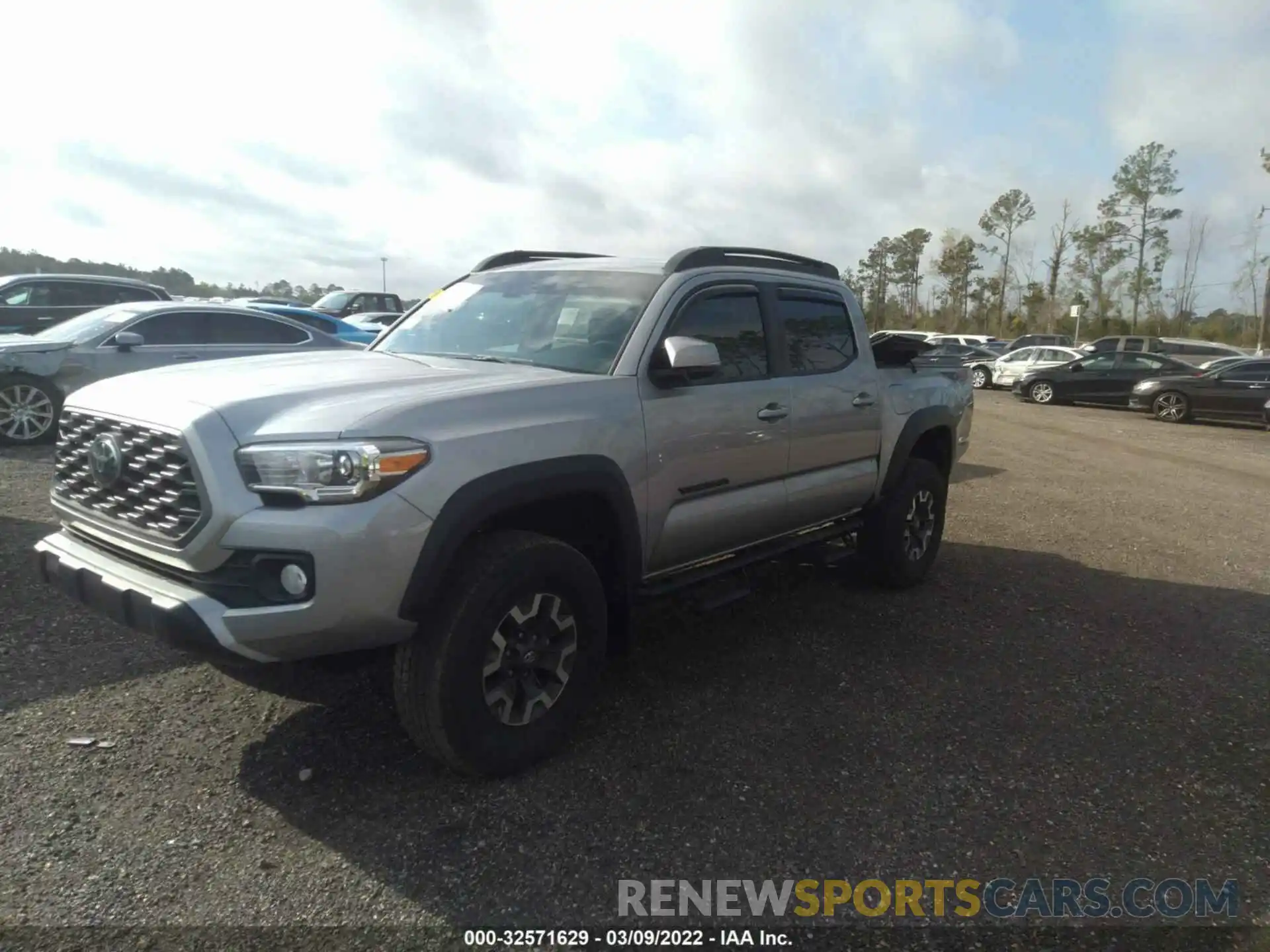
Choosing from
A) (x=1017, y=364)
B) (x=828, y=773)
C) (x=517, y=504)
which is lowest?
(x=828, y=773)

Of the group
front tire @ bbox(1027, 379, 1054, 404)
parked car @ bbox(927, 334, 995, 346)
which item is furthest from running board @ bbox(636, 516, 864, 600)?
parked car @ bbox(927, 334, 995, 346)

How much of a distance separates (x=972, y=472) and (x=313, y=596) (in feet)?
32.2

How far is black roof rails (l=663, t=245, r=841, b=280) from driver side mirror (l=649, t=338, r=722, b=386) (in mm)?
571

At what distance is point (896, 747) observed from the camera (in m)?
3.66

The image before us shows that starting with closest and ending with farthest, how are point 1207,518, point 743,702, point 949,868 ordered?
1. point 949,868
2. point 743,702
3. point 1207,518

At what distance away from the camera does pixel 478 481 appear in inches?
119

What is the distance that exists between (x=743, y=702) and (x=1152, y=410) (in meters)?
19.5

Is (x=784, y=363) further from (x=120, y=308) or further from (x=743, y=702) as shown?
(x=120, y=308)

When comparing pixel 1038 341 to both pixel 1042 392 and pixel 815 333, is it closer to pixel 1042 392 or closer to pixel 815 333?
pixel 1042 392

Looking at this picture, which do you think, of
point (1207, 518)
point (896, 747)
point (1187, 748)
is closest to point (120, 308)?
point (896, 747)

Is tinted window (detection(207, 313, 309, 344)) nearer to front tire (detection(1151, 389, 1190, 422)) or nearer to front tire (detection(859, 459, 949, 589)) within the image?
front tire (detection(859, 459, 949, 589))

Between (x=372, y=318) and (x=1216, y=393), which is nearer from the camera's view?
(x=1216, y=393)

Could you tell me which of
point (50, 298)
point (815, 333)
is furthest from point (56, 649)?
point (50, 298)

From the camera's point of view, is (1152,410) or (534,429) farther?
(1152,410)
